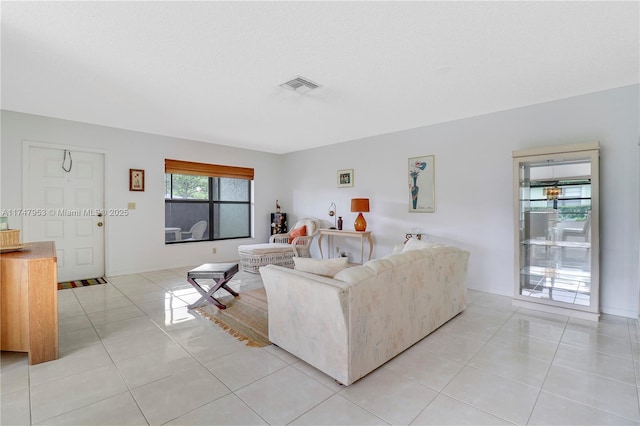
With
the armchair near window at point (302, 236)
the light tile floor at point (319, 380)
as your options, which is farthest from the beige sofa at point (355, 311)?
the armchair near window at point (302, 236)

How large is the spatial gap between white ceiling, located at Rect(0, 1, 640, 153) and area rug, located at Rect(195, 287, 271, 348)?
234cm

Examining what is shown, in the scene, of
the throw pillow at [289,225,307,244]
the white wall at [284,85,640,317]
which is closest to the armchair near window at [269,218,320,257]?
the throw pillow at [289,225,307,244]

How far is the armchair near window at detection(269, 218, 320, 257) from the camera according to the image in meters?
5.55

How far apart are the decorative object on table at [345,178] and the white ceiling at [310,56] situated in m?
1.68

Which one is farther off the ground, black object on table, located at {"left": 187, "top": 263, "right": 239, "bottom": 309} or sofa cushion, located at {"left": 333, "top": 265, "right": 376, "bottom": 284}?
sofa cushion, located at {"left": 333, "top": 265, "right": 376, "bottom": 284}

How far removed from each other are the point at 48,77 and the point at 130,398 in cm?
300

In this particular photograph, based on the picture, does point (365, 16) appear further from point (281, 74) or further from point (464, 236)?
point (464, 236)

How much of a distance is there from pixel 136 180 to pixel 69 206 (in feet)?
3.14

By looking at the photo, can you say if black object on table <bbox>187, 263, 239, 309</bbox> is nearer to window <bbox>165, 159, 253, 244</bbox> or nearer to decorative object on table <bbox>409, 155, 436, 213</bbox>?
window <bbox>165, 159, 253, 244</bbox>

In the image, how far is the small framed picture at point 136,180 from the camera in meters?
4.98

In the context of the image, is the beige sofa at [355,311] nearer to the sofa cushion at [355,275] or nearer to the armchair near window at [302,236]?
the sofa cushion at [355,275]

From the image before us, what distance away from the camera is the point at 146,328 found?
113 inches

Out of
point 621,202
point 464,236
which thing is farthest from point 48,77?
point 621,202

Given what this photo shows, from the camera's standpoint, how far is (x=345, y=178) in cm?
575
